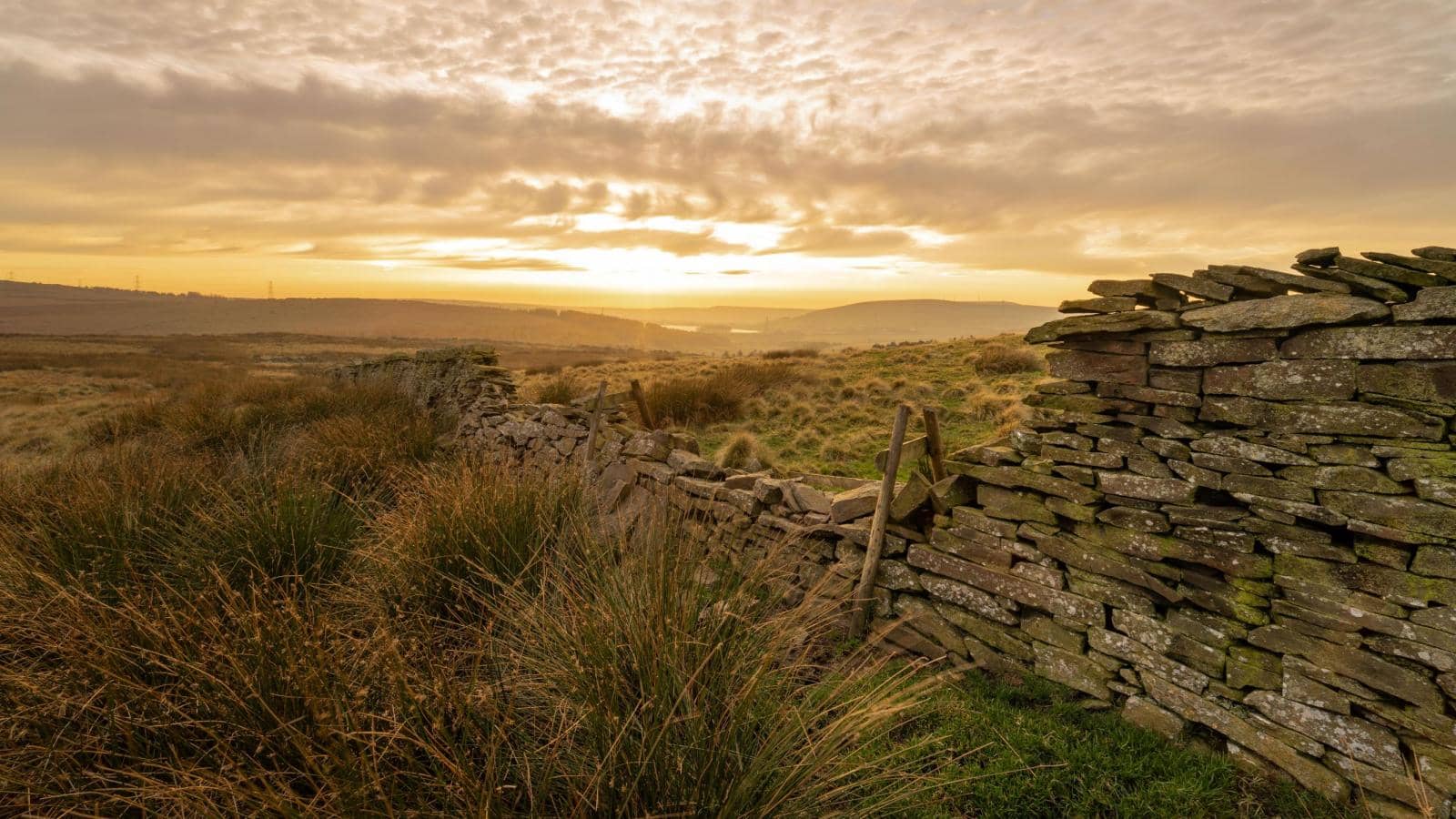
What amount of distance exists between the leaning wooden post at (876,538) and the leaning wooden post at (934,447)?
0.70 ft

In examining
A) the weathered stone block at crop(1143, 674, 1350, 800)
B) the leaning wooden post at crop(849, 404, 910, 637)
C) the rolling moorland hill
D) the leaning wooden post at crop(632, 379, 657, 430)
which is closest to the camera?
the weathered stone block at crop(1143, 674, 1350, 800)

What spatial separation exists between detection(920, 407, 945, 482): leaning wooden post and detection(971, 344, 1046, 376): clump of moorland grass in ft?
38.1

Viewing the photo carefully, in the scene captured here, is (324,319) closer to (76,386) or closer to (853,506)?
(76,386)

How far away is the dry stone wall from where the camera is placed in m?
3.17

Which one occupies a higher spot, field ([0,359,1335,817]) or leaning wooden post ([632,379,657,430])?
leaning wooden post ([632,379,657,430])

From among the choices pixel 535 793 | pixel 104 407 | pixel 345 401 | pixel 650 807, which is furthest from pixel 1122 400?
pixel 104 407

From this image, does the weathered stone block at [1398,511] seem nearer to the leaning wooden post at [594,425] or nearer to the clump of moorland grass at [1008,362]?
the leaning wooden post at [594,425]

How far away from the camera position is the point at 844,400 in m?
14.3

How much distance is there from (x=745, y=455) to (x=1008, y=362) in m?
9.59

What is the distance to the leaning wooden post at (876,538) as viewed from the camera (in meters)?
5.04

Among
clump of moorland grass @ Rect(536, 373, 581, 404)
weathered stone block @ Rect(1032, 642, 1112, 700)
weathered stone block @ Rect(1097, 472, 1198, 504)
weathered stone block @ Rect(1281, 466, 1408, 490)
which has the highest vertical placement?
weathered stone block @ Rect(1281, 466, 1408, 490)

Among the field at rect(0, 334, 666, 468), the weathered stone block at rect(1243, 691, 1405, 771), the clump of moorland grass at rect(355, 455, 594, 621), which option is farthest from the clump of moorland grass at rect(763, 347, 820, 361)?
the weathered stone block at rect(1243, 691, 1405, 771)

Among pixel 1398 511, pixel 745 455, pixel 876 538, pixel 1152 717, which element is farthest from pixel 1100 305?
pixel 745 455

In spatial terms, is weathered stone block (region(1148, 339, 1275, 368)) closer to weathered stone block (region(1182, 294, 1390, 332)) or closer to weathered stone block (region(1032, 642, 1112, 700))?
weathered stone block (region(1182, 294, 1390, 332))
